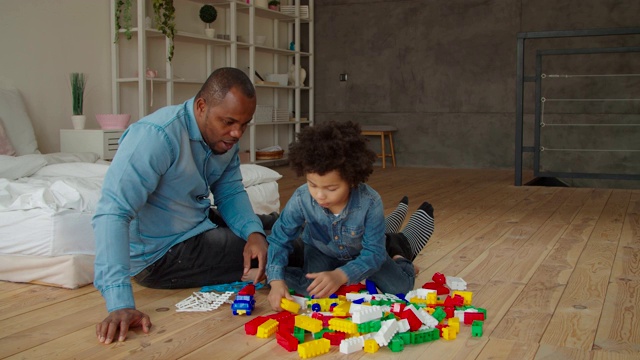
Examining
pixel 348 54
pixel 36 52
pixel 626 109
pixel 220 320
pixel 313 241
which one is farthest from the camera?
pixel 348 54

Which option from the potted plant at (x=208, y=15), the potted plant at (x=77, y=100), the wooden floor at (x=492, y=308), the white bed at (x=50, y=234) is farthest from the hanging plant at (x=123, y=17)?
the wooden floor at (x=492, y=308)

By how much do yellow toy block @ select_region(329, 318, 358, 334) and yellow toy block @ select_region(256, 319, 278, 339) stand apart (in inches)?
6.3

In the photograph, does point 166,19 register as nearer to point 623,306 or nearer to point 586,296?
point 586,296

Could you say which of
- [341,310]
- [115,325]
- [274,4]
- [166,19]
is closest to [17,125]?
[166,19]

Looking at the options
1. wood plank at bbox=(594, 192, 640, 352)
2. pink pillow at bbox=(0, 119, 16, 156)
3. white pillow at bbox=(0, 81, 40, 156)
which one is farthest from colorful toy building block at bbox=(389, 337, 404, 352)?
white pillow at bbox=(0, 81, 40, 156)

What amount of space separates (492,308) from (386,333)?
576mm

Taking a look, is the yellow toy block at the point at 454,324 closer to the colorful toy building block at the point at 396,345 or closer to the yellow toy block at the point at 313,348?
the colorful toy building block at the point at 396,345

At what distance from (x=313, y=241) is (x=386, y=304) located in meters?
0.38

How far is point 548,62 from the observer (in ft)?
23.7

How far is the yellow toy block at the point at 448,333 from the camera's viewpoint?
6.06 feet

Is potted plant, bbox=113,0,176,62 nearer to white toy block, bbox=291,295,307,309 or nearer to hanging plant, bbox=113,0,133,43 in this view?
hanging plant, bbox=113,0,133,43

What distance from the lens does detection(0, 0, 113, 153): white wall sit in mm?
4734

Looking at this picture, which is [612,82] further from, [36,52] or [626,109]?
[36,52]

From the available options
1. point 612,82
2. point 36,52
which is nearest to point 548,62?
point 612,82
